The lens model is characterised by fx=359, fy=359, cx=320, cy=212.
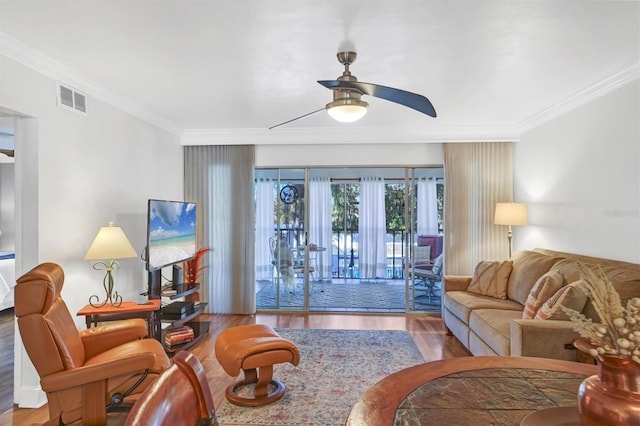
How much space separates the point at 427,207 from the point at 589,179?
2.05 metres

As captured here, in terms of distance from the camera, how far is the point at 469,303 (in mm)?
3670

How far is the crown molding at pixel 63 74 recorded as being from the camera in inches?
96.5

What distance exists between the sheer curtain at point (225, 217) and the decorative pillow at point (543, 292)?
11.2 ft

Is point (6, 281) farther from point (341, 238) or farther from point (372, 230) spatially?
point (372, 230)

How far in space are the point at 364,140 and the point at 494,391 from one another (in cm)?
397

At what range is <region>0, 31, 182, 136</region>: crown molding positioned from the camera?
245cm

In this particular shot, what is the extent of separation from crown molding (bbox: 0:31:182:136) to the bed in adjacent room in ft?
9.06

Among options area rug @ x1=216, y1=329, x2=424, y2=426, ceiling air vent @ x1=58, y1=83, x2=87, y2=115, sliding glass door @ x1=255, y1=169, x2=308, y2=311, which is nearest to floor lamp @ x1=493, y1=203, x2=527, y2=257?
area rug @ x1=216, y1=329, x2=424, y2=426

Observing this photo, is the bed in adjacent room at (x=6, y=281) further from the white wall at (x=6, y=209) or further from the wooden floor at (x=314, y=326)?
the white wall at (x=6, y=209)

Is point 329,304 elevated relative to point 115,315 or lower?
lower

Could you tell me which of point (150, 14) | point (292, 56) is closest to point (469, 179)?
point (292, 56)

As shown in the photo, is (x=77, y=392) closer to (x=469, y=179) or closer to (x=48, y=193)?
(x=48, y=193)

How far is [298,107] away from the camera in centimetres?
388

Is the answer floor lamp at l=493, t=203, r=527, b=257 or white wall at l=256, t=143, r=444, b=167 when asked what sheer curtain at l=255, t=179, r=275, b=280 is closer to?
white wall at l=256, t=143, r=444, b=167
